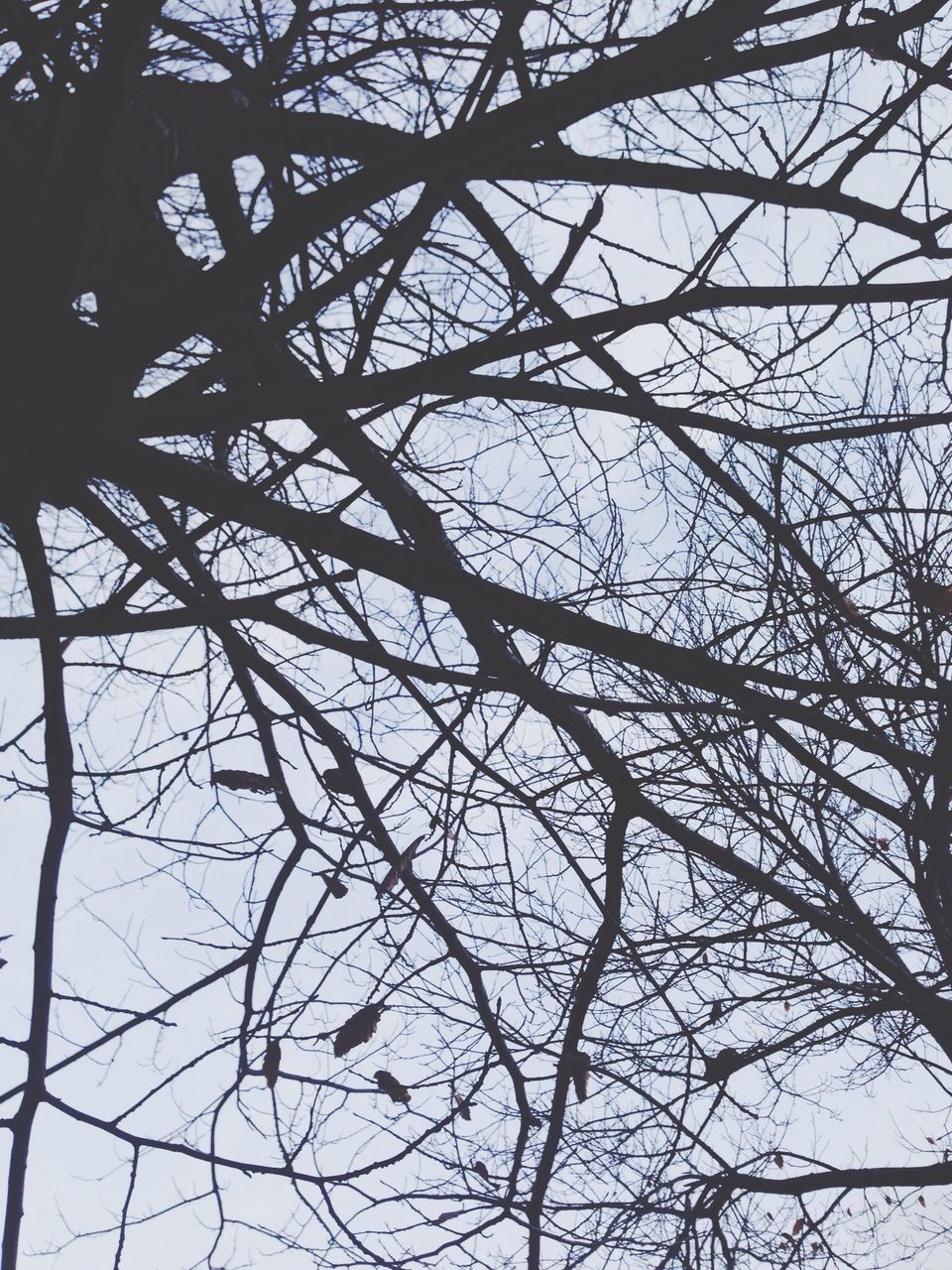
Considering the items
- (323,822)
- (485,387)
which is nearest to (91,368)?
(485,387)

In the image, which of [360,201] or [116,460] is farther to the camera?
[116,460]

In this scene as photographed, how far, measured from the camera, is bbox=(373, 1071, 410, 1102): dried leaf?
9.77 feet

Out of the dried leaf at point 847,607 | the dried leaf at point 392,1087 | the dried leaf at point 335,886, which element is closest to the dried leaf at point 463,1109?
the dried leaf at point 392,1087

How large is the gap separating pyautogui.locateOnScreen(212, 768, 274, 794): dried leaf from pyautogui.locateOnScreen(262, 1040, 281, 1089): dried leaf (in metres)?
0.79

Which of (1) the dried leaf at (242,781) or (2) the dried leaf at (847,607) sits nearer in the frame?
(2) the dried leaf at (847,607)

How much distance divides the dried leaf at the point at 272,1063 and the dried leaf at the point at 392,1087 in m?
0.31

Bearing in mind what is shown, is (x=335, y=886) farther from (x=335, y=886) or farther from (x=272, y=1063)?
(x=272, y=1063)

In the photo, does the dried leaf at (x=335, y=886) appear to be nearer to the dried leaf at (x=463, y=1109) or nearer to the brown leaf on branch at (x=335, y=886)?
the brown leaf on branch at (x=335, y=886)

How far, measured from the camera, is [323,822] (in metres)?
3.25

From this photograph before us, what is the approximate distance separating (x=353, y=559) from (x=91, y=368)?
769mm

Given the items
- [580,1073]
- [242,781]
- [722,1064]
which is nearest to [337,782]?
[242,781]

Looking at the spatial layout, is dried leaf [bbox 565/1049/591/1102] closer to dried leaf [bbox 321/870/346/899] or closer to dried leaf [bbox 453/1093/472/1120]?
dried leaf [bbox 453/1093/472/1120]

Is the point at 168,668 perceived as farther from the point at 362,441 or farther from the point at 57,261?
the point at 57,261

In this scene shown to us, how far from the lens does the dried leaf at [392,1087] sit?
2.98 metres
